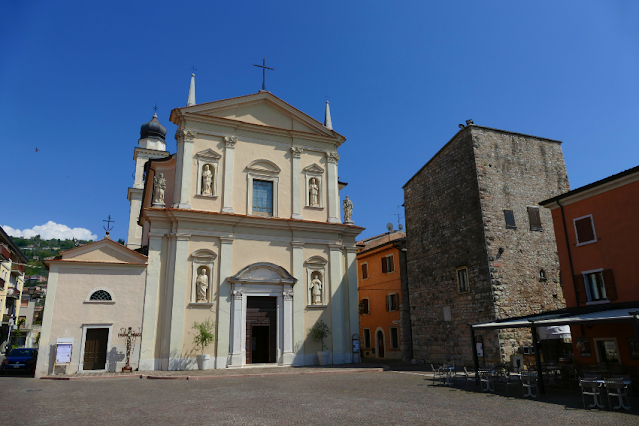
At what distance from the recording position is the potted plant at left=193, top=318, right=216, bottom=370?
60.7 ft

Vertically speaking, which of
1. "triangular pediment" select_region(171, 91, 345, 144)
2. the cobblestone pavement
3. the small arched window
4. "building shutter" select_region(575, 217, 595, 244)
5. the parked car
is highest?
"triangular pediment" select_region(171, 91, 345, 144)

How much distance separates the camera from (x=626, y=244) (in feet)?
46.3

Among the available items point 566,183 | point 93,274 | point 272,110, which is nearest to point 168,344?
point 93,274

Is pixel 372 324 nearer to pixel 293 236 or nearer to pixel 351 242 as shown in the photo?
pixel 351 242

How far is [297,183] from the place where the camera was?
23.1 m

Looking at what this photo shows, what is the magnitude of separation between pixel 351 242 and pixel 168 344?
10.1m

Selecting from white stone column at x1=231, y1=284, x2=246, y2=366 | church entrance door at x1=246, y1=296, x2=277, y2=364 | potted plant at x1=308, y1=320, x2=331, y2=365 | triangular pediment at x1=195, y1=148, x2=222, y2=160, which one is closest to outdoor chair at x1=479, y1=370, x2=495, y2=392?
potted plant at x1=308, y1=320, x2=331, y2=365

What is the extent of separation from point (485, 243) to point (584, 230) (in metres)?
4.14

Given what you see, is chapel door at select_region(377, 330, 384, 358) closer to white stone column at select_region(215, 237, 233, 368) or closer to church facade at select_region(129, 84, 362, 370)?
church facade at select_region(129, 84, 362, 370)

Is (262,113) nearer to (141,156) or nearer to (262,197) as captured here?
(262,197)

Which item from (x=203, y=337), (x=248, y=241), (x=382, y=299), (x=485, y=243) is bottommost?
(x=203, y=337)

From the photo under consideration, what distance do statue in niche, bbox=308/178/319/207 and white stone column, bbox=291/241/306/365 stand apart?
2499 millimetres

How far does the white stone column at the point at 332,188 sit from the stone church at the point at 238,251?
62mm

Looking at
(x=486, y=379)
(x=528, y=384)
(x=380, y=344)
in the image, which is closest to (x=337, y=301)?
(x=380, y=344)
